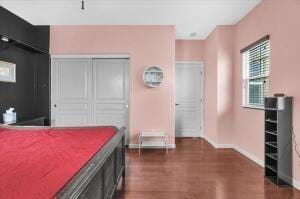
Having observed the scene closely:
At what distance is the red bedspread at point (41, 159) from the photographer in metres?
1.05

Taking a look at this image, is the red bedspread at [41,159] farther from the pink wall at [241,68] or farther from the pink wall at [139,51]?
the pink wall at [241,68]

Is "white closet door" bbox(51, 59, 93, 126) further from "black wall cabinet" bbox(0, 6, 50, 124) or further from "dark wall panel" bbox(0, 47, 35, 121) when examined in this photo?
"dark wall panel" bbox(0, 47, 35, 121)

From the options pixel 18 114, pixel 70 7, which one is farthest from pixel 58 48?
pixel 18 114

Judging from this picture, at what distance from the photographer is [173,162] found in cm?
383

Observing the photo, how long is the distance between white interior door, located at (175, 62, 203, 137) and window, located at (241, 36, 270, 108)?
1.76 meters

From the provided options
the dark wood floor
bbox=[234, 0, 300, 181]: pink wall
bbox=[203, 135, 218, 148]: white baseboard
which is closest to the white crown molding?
the dark wood floor

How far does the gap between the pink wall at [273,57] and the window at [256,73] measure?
0.13 meters

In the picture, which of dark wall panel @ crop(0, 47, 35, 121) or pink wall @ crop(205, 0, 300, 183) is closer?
pink wall @ crop(205, 0, 300, 183)

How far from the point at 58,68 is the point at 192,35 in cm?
348

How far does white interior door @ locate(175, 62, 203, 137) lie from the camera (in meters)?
6.03

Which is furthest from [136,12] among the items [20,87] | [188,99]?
[188,99]

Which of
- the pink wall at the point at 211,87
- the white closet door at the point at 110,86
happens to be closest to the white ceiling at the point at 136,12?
the pink wall at the point at 211,87

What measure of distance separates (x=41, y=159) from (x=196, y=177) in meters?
2.29

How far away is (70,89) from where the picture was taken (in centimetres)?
507
